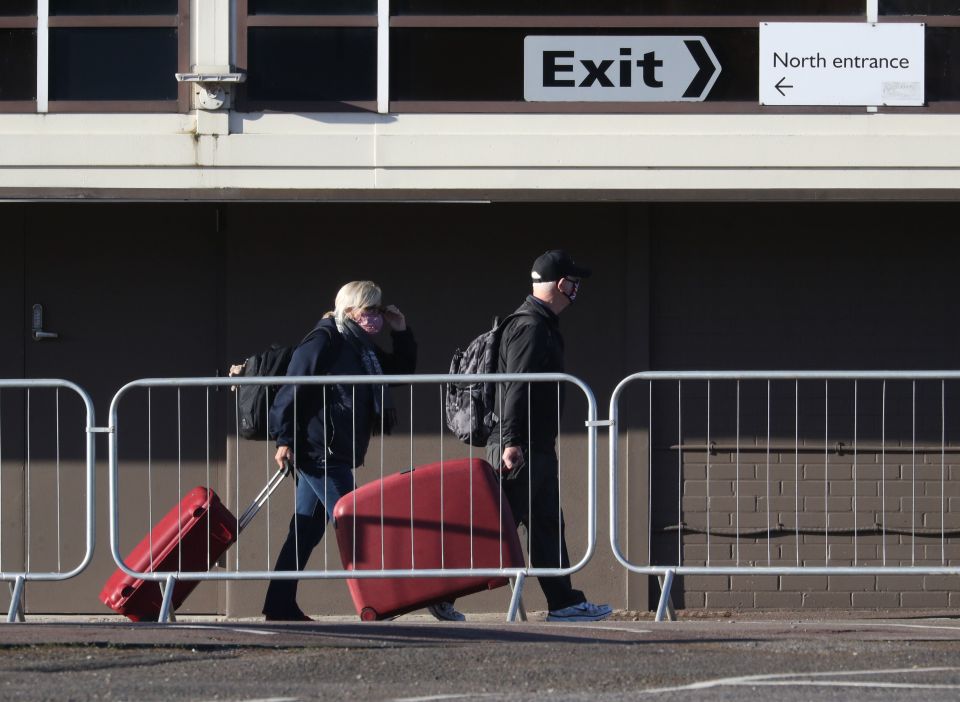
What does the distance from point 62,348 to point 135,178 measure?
3.87 ft

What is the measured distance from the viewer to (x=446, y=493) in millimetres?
7672

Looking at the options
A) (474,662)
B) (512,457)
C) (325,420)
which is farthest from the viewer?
(325,420)

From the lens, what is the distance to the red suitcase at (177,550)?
786cm

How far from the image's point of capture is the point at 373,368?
26.8ft

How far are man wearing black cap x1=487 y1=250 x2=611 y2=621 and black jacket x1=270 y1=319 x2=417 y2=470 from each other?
0.64 m

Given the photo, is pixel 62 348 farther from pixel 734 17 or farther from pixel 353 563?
pixel 734 17

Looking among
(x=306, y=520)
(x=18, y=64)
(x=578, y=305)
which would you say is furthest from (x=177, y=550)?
(x=18, y=64)

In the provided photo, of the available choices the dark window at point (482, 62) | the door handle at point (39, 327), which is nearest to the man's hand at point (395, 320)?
the dark window at point (482, 62)

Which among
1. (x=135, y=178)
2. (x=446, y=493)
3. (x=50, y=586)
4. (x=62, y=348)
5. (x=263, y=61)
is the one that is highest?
(x=263, y=61)

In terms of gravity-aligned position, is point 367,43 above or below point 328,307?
above

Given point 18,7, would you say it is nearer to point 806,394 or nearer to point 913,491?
point 806,394

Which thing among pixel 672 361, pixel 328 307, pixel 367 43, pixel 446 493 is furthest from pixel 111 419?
pixel 672 361

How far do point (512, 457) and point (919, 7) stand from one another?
3711mm

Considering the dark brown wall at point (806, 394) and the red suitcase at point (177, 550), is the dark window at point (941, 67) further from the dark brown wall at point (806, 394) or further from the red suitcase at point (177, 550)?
the red suitcase at point (177, 550)
